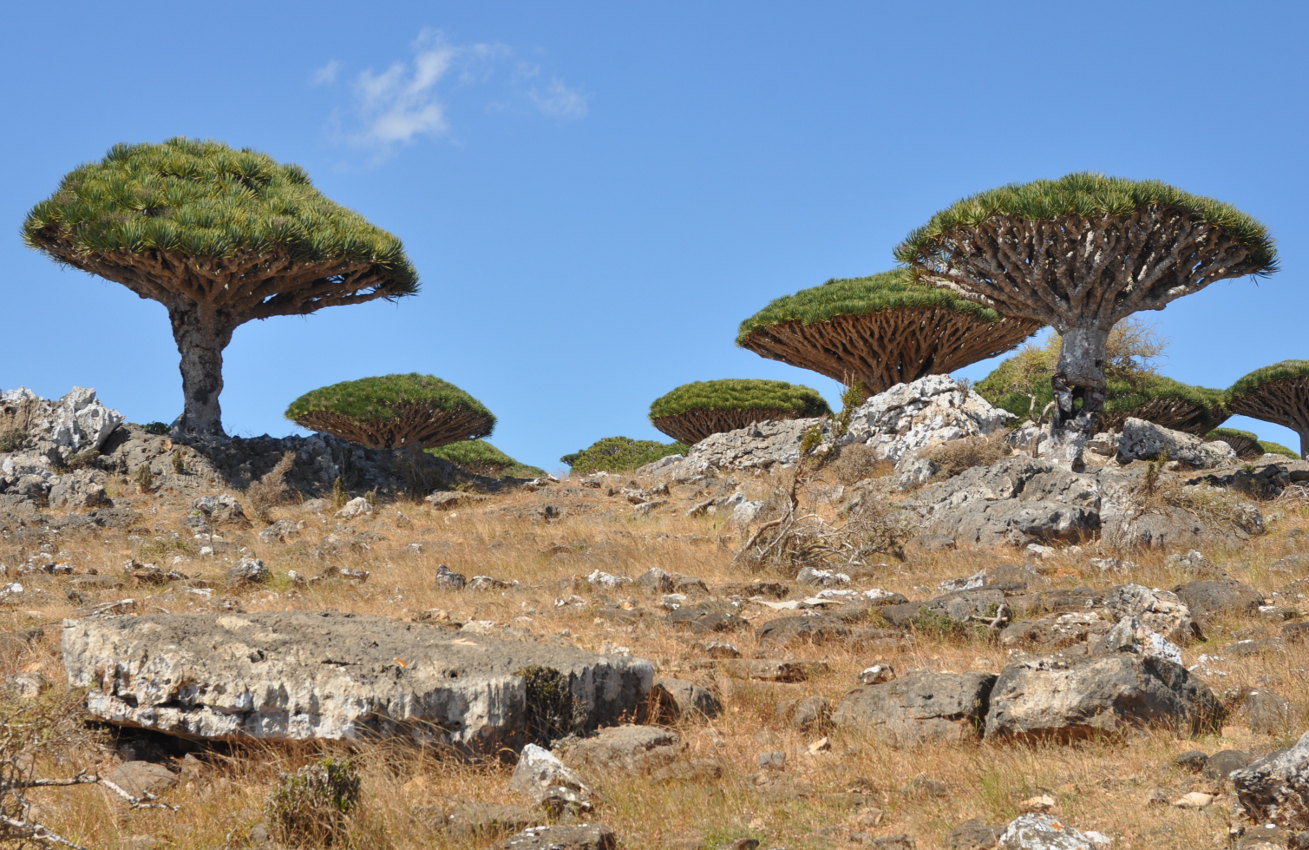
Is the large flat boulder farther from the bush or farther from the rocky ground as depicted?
the bush

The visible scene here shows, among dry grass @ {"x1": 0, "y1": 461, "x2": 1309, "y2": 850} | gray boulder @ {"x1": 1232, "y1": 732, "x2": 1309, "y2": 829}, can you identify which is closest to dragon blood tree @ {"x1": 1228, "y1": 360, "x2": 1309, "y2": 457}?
dry grass @ {"x1": 0, "y1": 461, "x2": 1309, "y2": 850}

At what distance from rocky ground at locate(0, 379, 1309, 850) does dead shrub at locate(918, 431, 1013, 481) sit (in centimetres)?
230

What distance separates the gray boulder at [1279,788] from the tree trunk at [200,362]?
18268mm

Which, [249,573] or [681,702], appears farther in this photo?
[249,573]

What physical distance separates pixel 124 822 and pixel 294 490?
13573 mm

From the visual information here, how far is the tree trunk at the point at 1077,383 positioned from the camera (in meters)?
16.1

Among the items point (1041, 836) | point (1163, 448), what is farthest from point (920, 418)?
point (1041, 836)

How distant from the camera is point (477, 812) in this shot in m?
4.53

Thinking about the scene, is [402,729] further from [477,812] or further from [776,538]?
[776,538]

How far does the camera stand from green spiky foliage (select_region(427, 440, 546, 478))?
130 ft

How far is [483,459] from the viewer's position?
4209 cm

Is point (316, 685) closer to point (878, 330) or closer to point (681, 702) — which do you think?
point (681, 702)

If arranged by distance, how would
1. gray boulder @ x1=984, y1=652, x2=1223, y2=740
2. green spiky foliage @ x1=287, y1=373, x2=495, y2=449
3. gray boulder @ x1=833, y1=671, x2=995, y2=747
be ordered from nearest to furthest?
1. gray boulder @ x1=984, y1=652, x2=1223, y2=740
2. gray boulder @ x1=833, y1=671, x2=995, y2=747
3. green spiky foliage @ x1=287, y1=373, x2=495, y2=449

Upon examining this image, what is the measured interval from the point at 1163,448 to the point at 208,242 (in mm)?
16105
